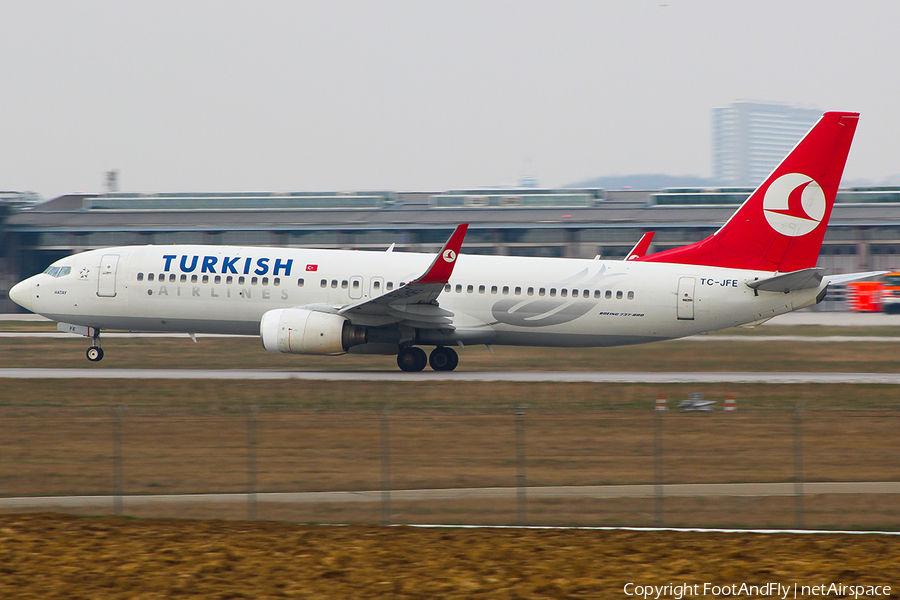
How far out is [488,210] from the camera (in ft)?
249

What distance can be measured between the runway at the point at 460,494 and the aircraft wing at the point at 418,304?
47.8 ft

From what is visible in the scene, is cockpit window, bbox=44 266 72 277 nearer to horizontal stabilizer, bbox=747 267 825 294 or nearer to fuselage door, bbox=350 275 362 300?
fuselage door, bbox=350 275 362 300

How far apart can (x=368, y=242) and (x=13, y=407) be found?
51.1 m

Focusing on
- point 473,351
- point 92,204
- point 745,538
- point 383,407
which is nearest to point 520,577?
point 745,538

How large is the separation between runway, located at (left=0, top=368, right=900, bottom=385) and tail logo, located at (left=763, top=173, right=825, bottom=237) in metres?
4.83

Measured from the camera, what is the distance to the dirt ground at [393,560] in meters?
10.6

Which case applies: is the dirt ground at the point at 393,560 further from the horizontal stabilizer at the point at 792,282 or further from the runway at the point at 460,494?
the horizontal stabilizer at the point at 792,282

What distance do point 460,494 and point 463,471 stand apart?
65cm

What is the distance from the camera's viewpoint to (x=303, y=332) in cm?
2895

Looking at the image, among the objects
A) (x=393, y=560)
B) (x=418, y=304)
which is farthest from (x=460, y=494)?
(x=418, y=304)

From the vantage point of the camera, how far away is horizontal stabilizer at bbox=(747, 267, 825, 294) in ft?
93.5

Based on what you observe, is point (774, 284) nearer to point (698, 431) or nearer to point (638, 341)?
point (638, 341)

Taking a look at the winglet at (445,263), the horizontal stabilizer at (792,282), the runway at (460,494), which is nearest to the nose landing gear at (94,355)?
the winglet at (445,263)

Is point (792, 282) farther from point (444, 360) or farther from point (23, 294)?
point (23, 294)
